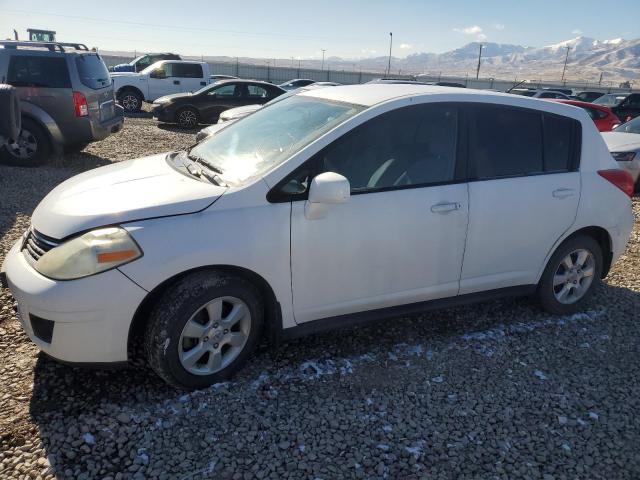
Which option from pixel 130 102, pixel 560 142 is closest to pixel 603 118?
pixel 560 142

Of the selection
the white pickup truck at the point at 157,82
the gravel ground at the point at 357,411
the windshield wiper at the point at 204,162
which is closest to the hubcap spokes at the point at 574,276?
the gravel ground at the point at 357,411

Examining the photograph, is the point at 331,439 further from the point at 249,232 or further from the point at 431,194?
the point at 431,194

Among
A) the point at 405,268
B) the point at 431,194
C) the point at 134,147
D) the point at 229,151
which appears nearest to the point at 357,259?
the point at 405,268

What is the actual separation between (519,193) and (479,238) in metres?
0.46

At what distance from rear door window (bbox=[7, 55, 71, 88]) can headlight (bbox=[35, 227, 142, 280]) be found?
671cm

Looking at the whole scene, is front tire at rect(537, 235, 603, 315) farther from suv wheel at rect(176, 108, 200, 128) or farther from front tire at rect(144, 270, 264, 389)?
suv wheel at rect(176, 108, 200, 128)

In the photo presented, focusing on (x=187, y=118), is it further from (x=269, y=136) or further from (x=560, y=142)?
(x=560, y=142)

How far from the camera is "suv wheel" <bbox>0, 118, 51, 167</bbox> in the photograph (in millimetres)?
8164

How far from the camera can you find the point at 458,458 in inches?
99.3

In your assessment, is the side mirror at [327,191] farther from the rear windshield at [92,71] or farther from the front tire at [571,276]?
the rear windshield at [92,71]

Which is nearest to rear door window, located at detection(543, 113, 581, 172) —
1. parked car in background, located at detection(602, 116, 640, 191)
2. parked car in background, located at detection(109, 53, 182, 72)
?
parked car in background, located at detection(602, 116, 640, 191)

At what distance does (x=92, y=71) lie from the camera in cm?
866

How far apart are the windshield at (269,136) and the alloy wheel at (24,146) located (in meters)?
5.86

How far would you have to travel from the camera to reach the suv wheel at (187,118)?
13930 millimetres
